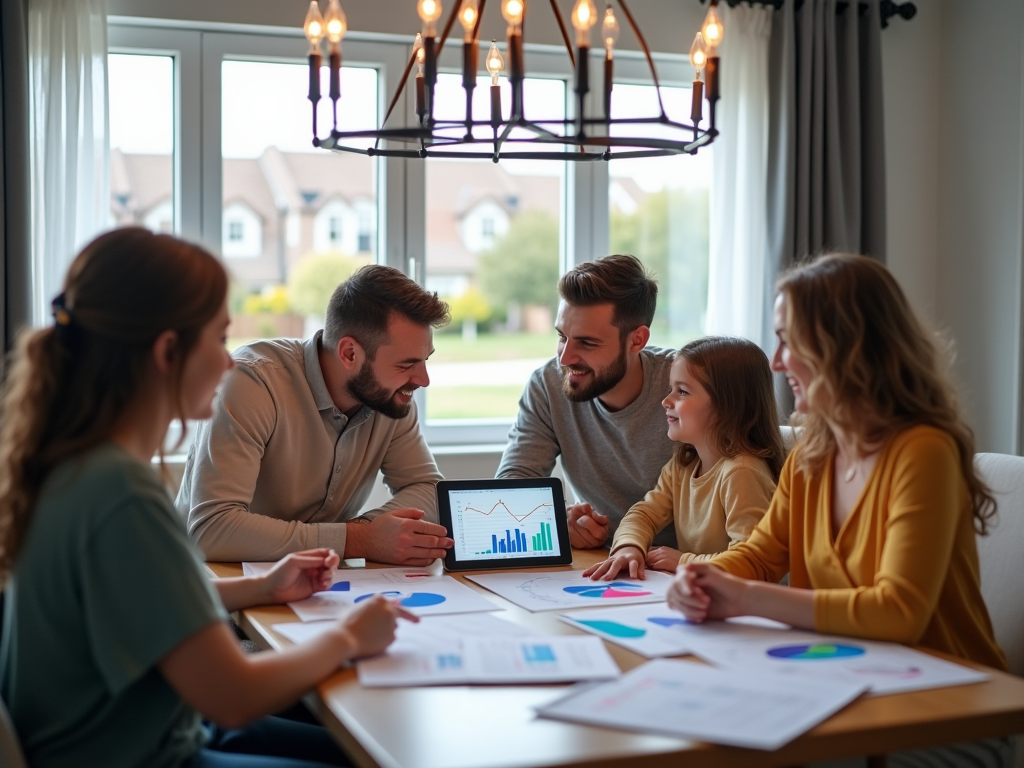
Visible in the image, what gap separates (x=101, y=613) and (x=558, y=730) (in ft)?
1.68

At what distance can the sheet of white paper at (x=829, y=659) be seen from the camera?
4.22ft

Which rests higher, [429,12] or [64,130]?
[64,130]

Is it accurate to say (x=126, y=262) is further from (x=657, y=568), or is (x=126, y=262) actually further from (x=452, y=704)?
(x=657, y=568)

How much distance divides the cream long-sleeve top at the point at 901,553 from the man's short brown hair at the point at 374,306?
93cm

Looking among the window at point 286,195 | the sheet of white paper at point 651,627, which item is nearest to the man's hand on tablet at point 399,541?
the sheet of white paper at point 651,627

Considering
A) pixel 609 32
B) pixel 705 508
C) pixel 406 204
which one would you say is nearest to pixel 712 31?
pixel 609 32

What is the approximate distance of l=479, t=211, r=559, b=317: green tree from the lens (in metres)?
3.82

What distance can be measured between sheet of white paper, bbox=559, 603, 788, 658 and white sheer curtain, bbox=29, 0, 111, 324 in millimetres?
2260

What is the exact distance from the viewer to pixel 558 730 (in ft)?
3.67

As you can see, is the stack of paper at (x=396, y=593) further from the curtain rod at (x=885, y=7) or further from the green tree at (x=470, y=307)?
the curtain rod at (x=885, y=7)

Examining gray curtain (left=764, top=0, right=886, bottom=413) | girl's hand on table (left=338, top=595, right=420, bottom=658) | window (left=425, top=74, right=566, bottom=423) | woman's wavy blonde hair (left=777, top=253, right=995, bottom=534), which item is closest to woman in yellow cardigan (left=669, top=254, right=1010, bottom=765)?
woman's wavy blonde hair (left=777, top=253, right=995, bottom=534)

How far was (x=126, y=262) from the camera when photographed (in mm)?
1219

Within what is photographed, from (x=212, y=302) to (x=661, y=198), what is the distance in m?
2.85

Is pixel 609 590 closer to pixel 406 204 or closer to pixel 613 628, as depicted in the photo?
pixel 613 628
